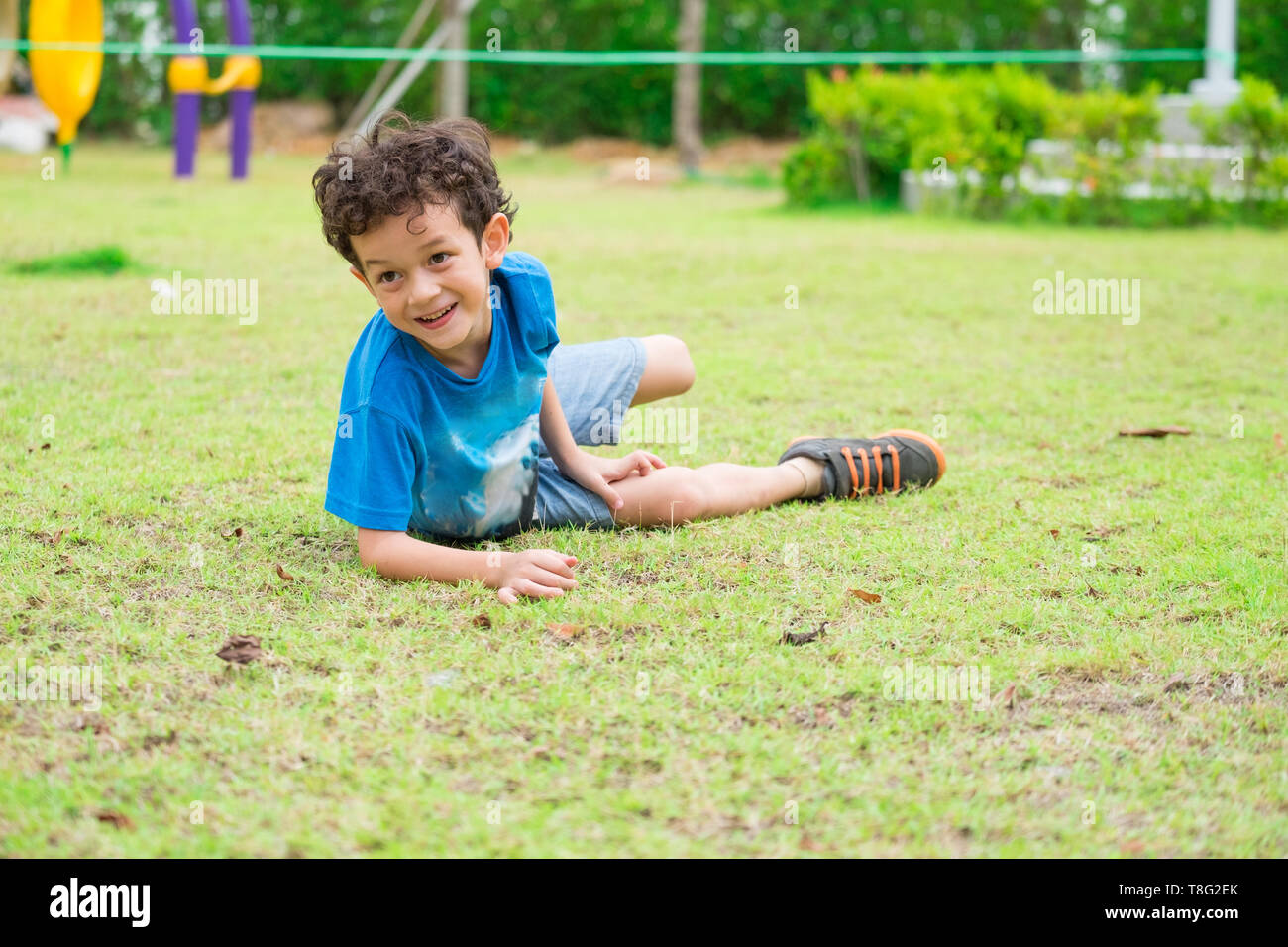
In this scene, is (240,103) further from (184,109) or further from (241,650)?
(241,650)

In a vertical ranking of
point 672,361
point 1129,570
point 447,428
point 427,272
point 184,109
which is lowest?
point 1129,570

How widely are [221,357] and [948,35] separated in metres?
16.6

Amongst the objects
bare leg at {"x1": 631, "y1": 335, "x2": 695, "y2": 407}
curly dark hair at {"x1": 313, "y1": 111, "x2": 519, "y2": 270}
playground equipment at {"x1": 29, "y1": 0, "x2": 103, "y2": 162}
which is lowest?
bare leg at {"x1": 631, "y1": 335, "x2": 695, "y2": 407}

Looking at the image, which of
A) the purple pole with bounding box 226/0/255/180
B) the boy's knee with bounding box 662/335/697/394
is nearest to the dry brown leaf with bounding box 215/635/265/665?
the boy's knee with bounding box 662/335/697/394

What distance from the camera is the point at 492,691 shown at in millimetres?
2252

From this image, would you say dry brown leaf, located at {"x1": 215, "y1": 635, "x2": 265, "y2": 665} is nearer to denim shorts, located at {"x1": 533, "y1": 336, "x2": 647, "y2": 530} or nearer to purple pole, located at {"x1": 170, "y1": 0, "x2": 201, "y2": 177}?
denim shorts, located at {"x1": 533, "y1": 336, "x2": 647, "y2": 530}

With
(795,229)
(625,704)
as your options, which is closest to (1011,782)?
(625,704)

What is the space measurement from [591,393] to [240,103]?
10088 millimetres

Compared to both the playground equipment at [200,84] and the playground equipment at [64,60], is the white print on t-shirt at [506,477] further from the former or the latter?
the playground equipment at [200,84]

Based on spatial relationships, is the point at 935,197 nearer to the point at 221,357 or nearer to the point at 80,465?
the point at 221,357

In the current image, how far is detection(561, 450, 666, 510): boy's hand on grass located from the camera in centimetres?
314

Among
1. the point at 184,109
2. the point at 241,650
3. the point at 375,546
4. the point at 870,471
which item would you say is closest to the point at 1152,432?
the point at 870,471

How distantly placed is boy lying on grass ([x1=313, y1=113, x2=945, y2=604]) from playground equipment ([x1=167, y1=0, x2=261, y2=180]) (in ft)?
30.6

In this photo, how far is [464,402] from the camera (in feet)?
9.54
